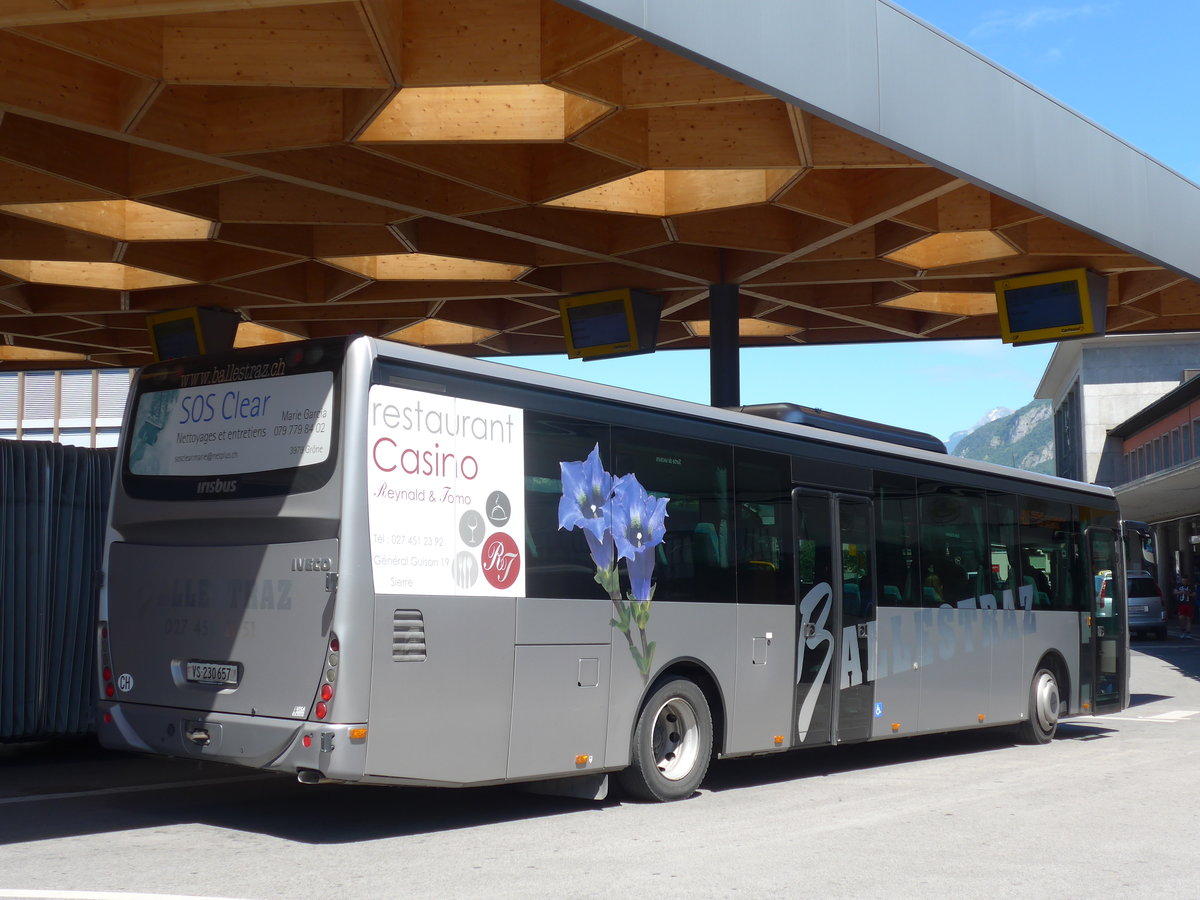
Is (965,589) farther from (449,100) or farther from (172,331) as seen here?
(172,331)

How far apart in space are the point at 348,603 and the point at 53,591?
210 inches

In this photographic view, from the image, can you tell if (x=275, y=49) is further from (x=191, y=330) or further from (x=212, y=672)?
(x=191, y=330)

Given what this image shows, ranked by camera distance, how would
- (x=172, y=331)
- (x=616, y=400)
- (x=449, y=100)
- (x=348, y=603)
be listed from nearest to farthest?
(x=348, y=603), (x=616, y=400), (x=449, y=100), (x=172, y=331)

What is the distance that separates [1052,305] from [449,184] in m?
7.70

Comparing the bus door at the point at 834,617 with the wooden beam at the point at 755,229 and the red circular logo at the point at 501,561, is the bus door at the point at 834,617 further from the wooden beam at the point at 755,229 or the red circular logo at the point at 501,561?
the wooden beam at the point at 755,229

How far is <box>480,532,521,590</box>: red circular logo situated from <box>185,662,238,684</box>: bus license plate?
1.64m

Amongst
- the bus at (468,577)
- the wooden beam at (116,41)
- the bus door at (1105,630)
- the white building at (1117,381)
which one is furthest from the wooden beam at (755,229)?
the white building at (1117,381)

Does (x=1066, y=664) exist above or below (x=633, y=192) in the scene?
below

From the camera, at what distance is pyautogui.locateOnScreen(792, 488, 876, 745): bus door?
37.3ft

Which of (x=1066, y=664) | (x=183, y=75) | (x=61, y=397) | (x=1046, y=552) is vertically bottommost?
(x=1066, y=664)

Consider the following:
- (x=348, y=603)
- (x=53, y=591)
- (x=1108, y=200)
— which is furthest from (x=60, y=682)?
(x=1108, y=200)

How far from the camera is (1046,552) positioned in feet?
49.8

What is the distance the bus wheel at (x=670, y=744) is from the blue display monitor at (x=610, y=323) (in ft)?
27.2

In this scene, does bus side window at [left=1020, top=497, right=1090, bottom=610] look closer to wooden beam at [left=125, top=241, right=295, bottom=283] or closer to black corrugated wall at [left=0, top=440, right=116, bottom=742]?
wooden beam at [left=125, top=241, right=295, bottom=283]
